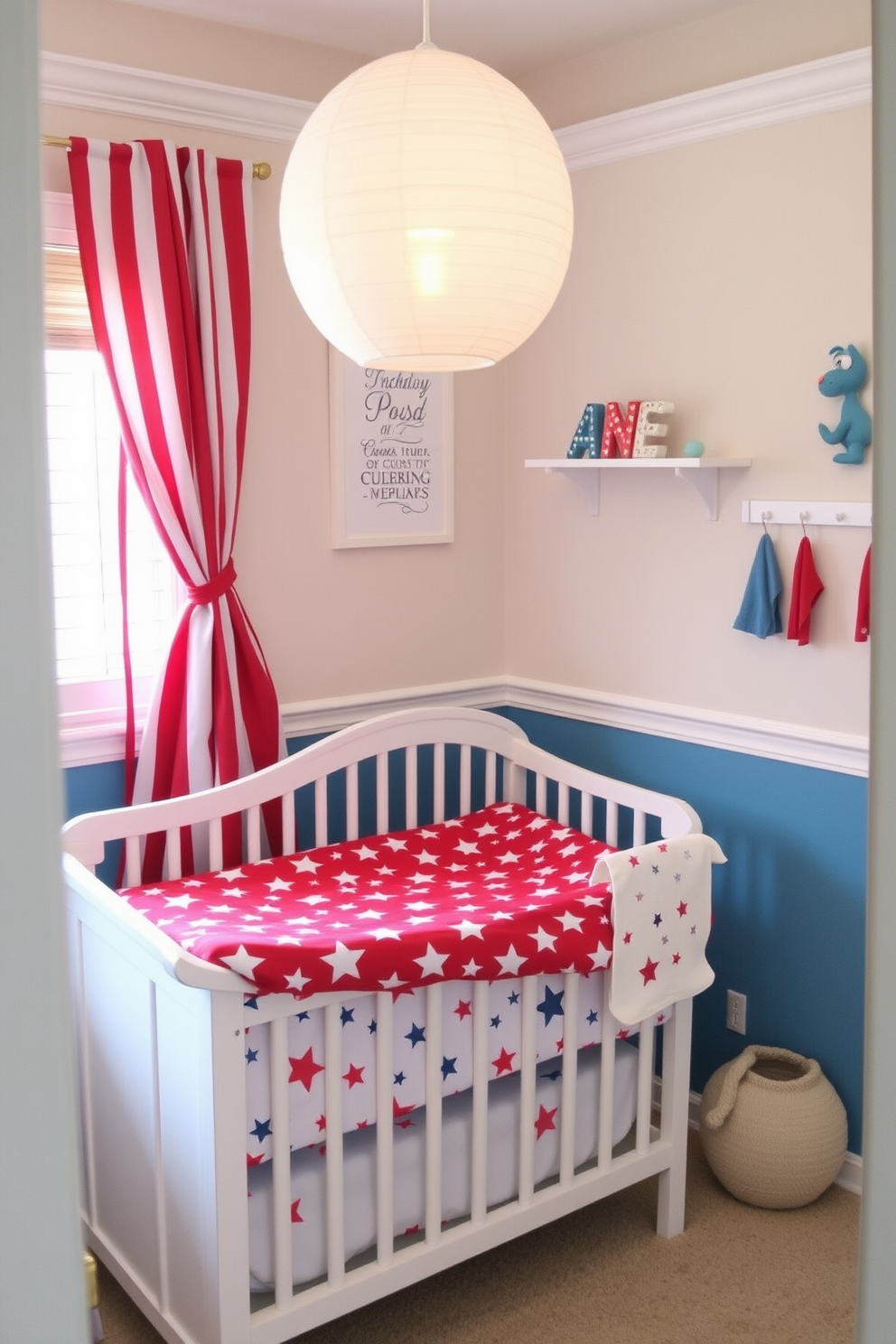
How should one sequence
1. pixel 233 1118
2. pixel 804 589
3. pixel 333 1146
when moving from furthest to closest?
pixel 804 589 → pixel 333 1146 → pixel 233 1118

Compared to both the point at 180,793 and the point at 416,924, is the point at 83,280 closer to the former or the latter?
the point at 180,793

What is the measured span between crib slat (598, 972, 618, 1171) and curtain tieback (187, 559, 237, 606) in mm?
1130

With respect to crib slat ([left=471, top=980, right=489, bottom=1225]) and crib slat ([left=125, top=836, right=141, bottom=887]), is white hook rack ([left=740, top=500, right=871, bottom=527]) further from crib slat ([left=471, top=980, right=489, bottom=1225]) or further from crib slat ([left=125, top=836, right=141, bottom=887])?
crib slat ([left=125, top=836, right=141, bottom=887])

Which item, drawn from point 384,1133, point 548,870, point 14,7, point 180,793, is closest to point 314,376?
point 180,793

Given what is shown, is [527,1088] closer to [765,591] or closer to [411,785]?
[411,785]

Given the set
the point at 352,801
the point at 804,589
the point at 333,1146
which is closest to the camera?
the point at 333,1146

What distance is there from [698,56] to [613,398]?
A: 2.44 feet

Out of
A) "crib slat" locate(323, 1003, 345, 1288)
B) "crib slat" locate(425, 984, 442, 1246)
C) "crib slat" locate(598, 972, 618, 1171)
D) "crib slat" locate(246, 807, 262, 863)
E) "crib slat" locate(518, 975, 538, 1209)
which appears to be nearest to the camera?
"crib slat" locate(323, 1003, 345, 1288)

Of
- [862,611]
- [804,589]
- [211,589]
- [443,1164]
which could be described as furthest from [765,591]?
[443,1164]

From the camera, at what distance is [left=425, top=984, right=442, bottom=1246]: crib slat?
204cm

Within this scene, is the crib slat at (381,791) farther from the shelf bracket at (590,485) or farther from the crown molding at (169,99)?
the crown molding at (169,99)

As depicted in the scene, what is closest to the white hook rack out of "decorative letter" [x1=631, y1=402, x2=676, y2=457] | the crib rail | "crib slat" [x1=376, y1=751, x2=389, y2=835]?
"decorative letter" [x1=631, y1=402, x2=676, y2=457]

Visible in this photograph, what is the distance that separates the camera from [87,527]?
2576mm

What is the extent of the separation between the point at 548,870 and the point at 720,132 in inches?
62.4
